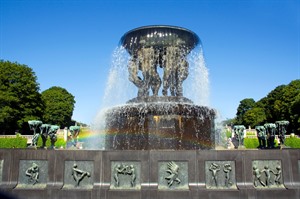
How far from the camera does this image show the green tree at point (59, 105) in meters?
77.1

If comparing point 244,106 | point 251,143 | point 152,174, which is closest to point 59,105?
point 251,143

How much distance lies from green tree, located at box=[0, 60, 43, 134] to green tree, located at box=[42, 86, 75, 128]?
2219 centimetres

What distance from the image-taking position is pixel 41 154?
394 inches

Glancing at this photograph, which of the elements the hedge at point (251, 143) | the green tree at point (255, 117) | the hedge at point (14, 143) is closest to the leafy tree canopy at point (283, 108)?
the green tree at point (255, 117)

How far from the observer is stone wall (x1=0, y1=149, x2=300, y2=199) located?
31.1 feet

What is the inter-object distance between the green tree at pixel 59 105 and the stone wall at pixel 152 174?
222ft

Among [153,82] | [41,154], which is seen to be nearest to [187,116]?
[153,82]

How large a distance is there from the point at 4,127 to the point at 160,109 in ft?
147

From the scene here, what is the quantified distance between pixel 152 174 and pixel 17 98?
4577 centimetres

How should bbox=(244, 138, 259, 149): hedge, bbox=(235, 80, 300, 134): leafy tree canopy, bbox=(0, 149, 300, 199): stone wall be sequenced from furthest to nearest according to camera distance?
bbox=(235, 80, 300, 134): leafy tree canopy, bbox=(244, 138, 259, 149): hedge, bbox=(0, 149, 300, 199): stone wall

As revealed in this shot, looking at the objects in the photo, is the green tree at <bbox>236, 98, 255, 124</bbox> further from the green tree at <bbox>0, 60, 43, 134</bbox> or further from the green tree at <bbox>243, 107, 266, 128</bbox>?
the green tree at <bbox>0, 60, 43, 134</bbox>

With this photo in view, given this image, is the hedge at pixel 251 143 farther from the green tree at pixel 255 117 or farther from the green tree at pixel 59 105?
the green tree at pixel 255 117

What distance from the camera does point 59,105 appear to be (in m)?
78.0

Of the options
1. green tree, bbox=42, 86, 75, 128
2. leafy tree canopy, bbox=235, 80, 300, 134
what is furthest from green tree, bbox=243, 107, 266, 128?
green tree, bbox=42, 86, 75, 128
